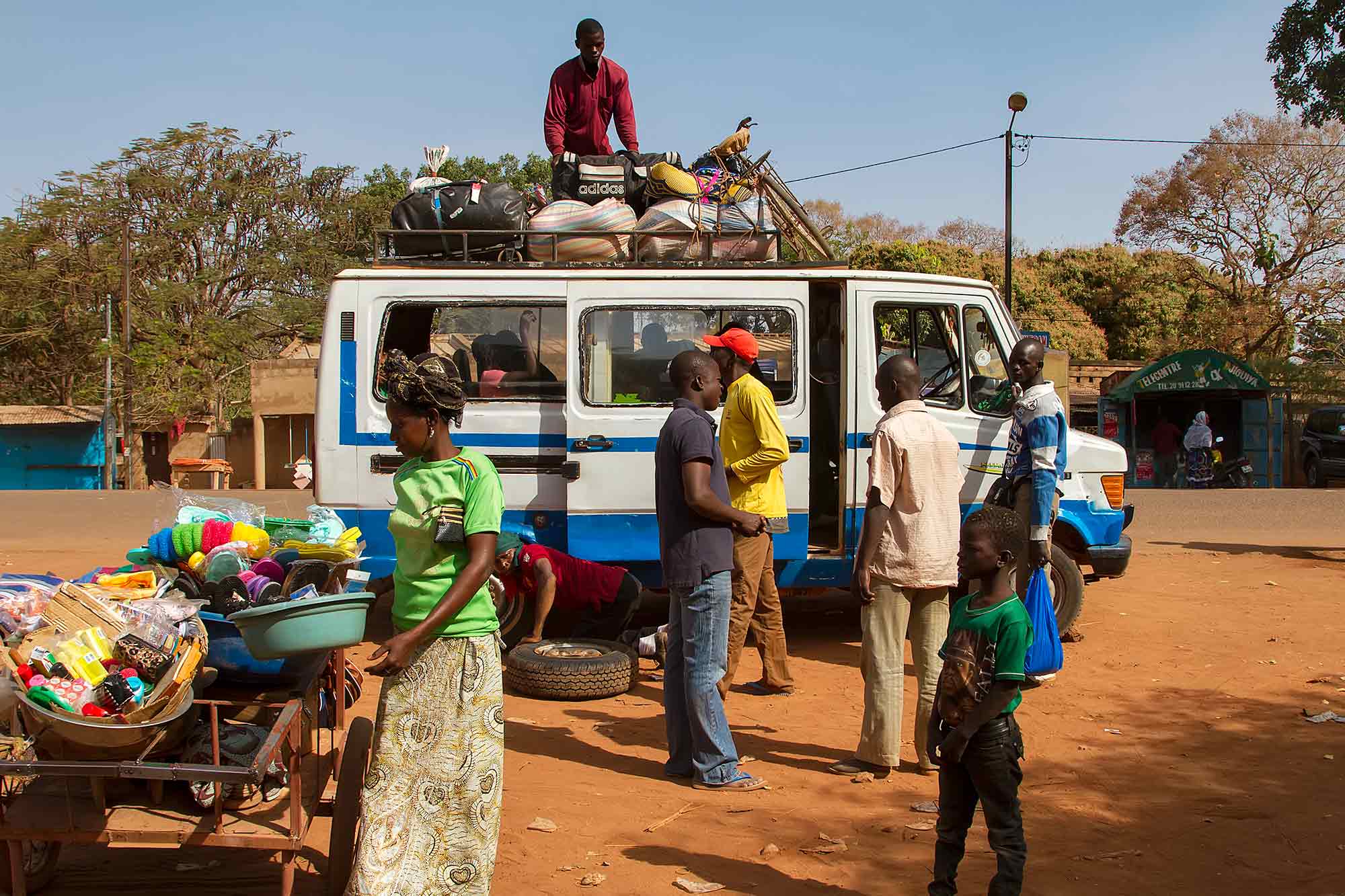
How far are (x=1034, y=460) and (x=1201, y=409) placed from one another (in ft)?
63.9

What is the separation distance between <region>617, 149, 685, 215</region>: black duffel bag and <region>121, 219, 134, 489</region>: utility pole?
23625 mm

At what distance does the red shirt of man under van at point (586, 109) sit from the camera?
27.1 feet

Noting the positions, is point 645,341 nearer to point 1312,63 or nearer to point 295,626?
point 295,626

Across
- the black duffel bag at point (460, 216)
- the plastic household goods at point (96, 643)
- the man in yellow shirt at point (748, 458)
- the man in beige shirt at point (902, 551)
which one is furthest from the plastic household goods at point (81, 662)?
the black duffel bag at point (460, 216)

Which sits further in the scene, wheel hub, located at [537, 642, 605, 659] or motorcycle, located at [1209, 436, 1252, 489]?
motorcycle, located at [1209, 436, 1252, 489]

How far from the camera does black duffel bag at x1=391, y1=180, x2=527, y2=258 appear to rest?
7309mm

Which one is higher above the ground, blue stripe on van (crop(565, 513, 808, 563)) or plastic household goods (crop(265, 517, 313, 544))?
plastic household goods (crop(265, 517, 313, 544))

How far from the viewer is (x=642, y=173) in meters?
7.80

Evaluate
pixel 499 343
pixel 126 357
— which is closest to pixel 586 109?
pixel 499 343

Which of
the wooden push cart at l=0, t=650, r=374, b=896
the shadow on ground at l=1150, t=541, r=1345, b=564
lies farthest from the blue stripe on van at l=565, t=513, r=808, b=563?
the shadow on ground at l=1150, t=541, r=1345, b=564

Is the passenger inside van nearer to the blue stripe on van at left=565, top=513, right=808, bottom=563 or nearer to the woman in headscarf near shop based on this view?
the blue stripe on van at left=565, top=513, right=808, bottom=563

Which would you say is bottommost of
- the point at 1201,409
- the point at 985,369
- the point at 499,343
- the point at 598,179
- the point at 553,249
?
the point at 985,369

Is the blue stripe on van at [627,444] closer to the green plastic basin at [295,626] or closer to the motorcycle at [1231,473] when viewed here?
the green plastic basin at [295,626]

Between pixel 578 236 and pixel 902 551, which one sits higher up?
pixel 578 236
